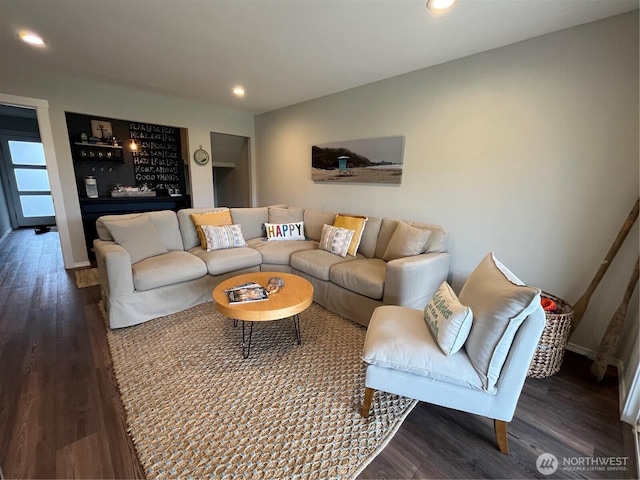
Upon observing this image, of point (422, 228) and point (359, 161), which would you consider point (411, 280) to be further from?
point (359, 161)

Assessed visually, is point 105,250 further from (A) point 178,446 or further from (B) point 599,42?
(B) point 599,42

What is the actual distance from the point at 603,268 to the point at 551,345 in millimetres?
666

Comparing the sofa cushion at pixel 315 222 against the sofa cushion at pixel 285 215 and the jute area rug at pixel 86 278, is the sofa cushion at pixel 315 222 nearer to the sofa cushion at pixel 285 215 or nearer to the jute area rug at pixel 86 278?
the sofa cushion at pixel 285 215

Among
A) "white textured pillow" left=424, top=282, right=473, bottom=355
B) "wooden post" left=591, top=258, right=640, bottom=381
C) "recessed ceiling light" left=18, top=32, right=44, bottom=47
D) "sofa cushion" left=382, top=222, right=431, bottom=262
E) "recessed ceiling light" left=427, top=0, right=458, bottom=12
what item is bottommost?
"wooden post" left=591, top=258, right=640, bottom=381

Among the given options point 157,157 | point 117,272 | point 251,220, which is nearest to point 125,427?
point 117,272

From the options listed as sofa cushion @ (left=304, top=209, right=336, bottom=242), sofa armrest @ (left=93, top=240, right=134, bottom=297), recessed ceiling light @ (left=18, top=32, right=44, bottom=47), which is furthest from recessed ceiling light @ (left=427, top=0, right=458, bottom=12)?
recessed ceiling light @ (left=18, top=32, right=44, bottom=47)

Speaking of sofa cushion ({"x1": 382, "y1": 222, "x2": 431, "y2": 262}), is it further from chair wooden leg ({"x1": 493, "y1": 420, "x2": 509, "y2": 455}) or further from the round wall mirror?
the round wall mirror

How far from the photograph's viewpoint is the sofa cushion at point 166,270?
2303 millimetres

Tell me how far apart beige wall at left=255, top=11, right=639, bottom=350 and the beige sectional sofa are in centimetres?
45

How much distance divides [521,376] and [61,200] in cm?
497

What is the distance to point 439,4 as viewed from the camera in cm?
172

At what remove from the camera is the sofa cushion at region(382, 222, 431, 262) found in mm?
2512

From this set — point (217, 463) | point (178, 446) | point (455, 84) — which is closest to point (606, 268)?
point (455, 84)

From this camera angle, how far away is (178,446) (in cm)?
128
